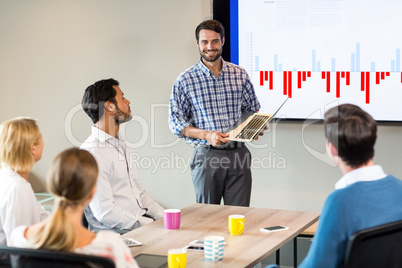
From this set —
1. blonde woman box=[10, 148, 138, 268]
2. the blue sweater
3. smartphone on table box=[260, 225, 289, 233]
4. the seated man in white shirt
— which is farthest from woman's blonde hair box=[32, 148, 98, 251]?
the seated man in white shirt

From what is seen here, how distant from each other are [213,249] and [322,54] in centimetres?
244

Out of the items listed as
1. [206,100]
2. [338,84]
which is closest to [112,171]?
[206,100]

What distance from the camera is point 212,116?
3826mm

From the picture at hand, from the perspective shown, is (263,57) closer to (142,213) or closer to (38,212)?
(142,213)

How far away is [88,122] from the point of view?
16.2 feet

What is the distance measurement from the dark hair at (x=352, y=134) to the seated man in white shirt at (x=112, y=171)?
1.45 metres

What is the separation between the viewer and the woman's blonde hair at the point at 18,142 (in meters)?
2.32

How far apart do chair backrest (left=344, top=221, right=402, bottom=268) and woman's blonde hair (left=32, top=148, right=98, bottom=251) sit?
0.81 m

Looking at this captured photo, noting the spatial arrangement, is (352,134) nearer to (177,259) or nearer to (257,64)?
(177,259)

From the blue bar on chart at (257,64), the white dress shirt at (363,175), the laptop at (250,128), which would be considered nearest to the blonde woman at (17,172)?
the white dress shirt at (363,175)

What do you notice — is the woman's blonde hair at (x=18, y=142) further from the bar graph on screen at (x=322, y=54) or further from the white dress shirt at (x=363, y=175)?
the bar graph on screen at (x=322, y=54)

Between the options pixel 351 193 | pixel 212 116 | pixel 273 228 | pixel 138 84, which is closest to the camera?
pixel 351 193

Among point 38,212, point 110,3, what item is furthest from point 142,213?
point 110,3

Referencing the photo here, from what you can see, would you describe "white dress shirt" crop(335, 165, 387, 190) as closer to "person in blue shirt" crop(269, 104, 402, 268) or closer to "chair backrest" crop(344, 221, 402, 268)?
"person in blue shirt" crop(269, 104, 402, 268)
